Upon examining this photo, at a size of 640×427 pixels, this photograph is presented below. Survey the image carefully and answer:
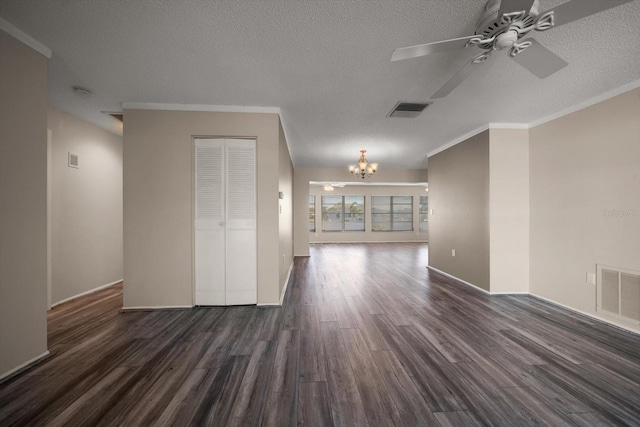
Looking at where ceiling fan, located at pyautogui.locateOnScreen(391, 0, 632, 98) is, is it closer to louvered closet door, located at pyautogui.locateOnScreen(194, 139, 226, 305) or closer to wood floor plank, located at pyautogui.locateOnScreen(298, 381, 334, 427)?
wood floor plank, located at pyautogui.locateOnScreen(298, 381, 334, 427)

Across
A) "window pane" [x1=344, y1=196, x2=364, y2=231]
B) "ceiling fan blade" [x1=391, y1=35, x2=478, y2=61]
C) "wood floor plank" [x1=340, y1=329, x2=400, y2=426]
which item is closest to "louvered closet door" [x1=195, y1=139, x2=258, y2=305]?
"wood floor plank" [x1=340, y1=329, x2=400, y2=426]

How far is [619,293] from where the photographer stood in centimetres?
270

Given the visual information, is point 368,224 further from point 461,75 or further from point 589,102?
point 461,75

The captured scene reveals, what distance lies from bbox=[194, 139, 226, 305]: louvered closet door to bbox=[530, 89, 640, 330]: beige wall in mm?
4506

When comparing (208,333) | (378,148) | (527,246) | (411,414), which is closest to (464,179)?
(527,246)

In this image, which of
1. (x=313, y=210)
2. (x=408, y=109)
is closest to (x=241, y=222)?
(x=408, y=109)

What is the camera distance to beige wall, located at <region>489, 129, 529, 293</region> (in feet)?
12.4

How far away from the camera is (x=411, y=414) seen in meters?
1.50

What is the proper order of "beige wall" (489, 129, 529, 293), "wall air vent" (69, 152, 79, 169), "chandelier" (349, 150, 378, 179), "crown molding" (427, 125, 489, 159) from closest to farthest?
"wall air vent" (69, 152, 79, 169)
"beige wall" (489, 129, 529, 293)
"crown molding" (427, 125, 489, 159)
"chandelier" (349, 150, 378, 179)

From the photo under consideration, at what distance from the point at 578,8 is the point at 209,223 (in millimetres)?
3620

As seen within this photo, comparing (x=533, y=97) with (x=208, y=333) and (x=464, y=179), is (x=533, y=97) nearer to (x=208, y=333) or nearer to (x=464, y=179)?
(x=464, y=179)

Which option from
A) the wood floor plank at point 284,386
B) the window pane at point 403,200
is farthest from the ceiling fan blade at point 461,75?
the window pane at point 403,200

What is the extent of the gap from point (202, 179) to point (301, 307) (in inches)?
84.1

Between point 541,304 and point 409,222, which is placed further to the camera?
point 409,222
